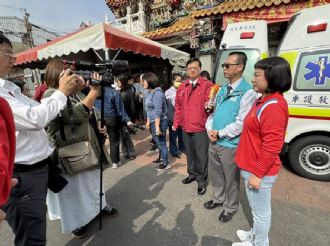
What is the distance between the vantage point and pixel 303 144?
11.0 feet

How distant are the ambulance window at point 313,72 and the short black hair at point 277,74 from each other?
1.88 metres

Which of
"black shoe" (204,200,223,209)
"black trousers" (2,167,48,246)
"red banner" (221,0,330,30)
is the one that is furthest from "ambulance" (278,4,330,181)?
"black trousers" (2,167,48,246)

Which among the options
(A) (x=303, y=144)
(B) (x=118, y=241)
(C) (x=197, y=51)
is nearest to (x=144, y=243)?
(B) (x=118, y=241)

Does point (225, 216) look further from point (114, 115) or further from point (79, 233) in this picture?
point (114, 115)

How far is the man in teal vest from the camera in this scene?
7.25 ft

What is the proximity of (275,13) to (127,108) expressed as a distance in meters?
4.65

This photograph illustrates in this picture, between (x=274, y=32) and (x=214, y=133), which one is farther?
(x=274, y=32)

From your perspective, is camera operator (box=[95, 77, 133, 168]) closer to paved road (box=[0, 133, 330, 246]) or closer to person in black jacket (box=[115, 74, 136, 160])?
person in black jacket (box=[115, 74, 136, 160])

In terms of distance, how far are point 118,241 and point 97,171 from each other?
77 cm

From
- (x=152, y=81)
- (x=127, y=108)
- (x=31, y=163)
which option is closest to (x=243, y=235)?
(x=31, y=163)

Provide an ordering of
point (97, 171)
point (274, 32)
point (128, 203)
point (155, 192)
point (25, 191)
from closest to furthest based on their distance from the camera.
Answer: point (25, 191) < point (97, 171) < point (128, 203) < point (155, 192) < point (274, 32)

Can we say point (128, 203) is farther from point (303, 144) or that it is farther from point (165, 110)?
point (303, 144)

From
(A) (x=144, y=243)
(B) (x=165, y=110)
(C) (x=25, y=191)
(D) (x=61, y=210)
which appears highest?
(B) (x=165, y=110)

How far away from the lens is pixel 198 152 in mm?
3037
